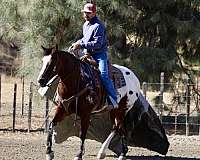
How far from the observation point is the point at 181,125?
1555cm

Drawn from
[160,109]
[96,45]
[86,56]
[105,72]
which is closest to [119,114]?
[105,72]

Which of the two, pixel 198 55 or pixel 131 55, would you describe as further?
pixel 198 55

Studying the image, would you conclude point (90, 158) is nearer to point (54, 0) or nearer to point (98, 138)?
point (98, 138)

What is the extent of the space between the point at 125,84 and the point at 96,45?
1.24 metres

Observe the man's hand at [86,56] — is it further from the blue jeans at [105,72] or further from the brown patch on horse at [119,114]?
the brown patch on horse at [119,114]

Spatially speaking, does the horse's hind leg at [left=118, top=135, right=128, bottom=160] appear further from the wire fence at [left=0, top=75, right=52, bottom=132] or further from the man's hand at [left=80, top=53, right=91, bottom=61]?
the wire fence at [left=0, top=75, right=52, bottom=132]

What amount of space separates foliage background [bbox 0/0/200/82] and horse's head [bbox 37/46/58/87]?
204 inches

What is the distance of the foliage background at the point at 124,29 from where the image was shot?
13095 mm

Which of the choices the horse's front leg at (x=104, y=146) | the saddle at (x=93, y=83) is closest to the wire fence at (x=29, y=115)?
the horse's front leg at (x=104, y=146)

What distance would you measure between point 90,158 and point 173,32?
5.92m

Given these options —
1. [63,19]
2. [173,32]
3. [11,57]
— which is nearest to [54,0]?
[63,19]

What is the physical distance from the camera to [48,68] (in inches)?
295

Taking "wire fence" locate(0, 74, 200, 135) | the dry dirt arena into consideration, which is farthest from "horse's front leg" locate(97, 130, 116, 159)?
"wire fence" locate(0, 74, 200, 135)

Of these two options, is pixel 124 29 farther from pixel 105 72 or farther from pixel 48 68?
pixel 48 68
